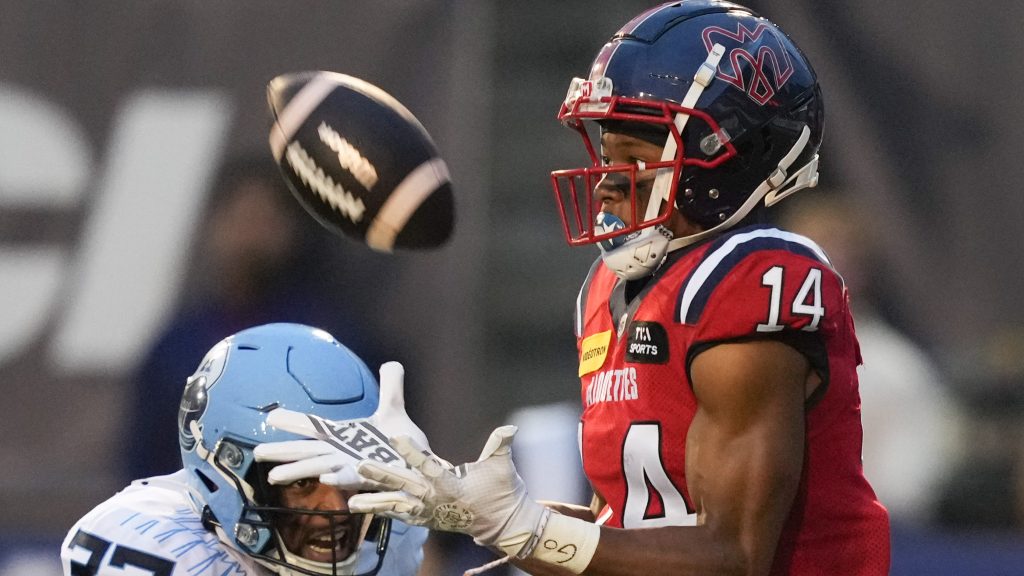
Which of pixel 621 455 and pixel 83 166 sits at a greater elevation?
pixel 83 166

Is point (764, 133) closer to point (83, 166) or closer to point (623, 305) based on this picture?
point (623, 305)

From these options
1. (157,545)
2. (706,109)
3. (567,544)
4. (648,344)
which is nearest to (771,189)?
(706,109)

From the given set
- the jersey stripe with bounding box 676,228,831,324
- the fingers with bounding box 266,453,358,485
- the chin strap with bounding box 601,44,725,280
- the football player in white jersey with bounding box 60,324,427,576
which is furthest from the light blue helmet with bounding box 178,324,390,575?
the jersey stripe with bounding box 676,228,831,324

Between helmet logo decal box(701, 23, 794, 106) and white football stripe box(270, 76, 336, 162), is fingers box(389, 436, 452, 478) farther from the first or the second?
white football stripe box(270, 76, 336, 162)

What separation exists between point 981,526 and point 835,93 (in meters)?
1.49

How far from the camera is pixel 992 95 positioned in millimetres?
5430

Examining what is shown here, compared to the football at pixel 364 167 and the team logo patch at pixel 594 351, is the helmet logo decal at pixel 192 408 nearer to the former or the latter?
the football at pixel 364 167

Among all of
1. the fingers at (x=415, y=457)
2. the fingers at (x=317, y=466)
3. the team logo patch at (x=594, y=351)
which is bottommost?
the fingers at (x=317, y=466)

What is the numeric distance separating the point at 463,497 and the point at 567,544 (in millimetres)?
203

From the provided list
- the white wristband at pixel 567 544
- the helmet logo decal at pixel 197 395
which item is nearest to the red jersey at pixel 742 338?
the white wristband at pixel 567 544

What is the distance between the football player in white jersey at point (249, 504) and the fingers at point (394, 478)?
39cm

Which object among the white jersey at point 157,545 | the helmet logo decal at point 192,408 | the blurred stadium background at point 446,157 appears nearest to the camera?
the white jersey at point 157,545

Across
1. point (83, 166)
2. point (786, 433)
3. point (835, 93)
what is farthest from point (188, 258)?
point (786, 433)

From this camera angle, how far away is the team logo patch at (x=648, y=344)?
284 centimetres
